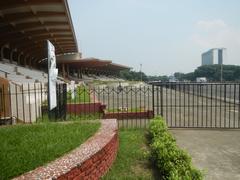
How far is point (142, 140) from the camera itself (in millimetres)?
7746

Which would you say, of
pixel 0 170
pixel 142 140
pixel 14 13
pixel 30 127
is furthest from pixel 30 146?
pixel 14 13

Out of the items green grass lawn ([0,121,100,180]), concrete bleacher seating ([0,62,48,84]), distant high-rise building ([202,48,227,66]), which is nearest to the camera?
green grass lawn ([0,121,100,180])

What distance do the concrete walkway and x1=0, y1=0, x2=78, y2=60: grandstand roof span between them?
1017 centimetres

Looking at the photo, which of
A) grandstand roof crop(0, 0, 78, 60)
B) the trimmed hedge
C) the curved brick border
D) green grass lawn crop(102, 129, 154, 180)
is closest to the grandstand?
grandstand roof crop(0, 0, 78, 60)

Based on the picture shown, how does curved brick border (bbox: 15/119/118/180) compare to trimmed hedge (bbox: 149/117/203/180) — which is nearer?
curved brick border (bbox: 15/119/118/180)

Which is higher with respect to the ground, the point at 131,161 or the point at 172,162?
the point at 172,162

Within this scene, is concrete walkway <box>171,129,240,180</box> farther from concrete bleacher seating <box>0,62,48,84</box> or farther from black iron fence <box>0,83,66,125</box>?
concrete bleacher seating <box>0,62,48,84</box>

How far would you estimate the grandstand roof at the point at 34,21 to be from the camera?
1563 centimetres

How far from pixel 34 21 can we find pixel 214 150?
16.4 m

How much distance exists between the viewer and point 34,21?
19953mm

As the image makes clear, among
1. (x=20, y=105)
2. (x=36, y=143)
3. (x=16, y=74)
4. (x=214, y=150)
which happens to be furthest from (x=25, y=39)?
(x=36, y=143)

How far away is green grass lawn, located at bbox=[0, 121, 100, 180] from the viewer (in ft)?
13.2

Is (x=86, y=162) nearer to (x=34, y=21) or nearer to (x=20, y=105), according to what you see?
(x=20, y=105)

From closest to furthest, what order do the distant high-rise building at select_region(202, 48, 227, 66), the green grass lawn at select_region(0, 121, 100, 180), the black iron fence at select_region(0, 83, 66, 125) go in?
the green grass lawn at select_region(0, 121, 100, 180)
the black iron fence at select_region(0, 83, 66, 125)
the distant high-rise building at select_region(202, 48, 227, 66)
